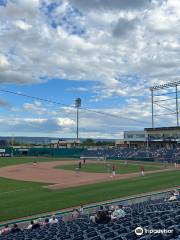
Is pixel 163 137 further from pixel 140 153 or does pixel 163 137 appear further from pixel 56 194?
pixel 56 194

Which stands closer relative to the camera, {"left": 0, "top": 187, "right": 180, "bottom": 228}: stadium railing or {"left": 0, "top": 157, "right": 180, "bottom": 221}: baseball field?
{"left": 0, "top": 187, "right": 180, "bottom": 228}: stadium railing

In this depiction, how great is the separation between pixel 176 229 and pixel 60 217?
10616mm

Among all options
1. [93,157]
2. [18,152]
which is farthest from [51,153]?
[93,157]

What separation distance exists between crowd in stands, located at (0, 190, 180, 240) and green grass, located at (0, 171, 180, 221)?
547 centimetres

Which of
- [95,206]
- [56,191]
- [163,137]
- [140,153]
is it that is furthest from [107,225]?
[163,137]

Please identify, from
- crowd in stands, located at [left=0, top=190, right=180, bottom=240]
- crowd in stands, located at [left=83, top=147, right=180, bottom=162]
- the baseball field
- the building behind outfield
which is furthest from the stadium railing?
the building behind outfield

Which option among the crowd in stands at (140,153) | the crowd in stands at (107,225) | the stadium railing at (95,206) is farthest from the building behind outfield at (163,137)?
the crowd in stands at (107,225)

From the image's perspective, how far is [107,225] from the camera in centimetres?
1253

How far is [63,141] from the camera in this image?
137875mm

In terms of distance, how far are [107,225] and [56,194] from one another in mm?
17091

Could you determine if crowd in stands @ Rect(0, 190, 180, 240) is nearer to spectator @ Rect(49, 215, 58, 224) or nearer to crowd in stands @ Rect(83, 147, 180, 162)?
spectator @ Rect(49, 215, 58, 224)

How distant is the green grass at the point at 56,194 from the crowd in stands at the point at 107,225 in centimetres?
547

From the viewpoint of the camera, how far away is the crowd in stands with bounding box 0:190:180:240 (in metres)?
Result: 9.20

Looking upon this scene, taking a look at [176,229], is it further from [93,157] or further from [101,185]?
[93,157]
